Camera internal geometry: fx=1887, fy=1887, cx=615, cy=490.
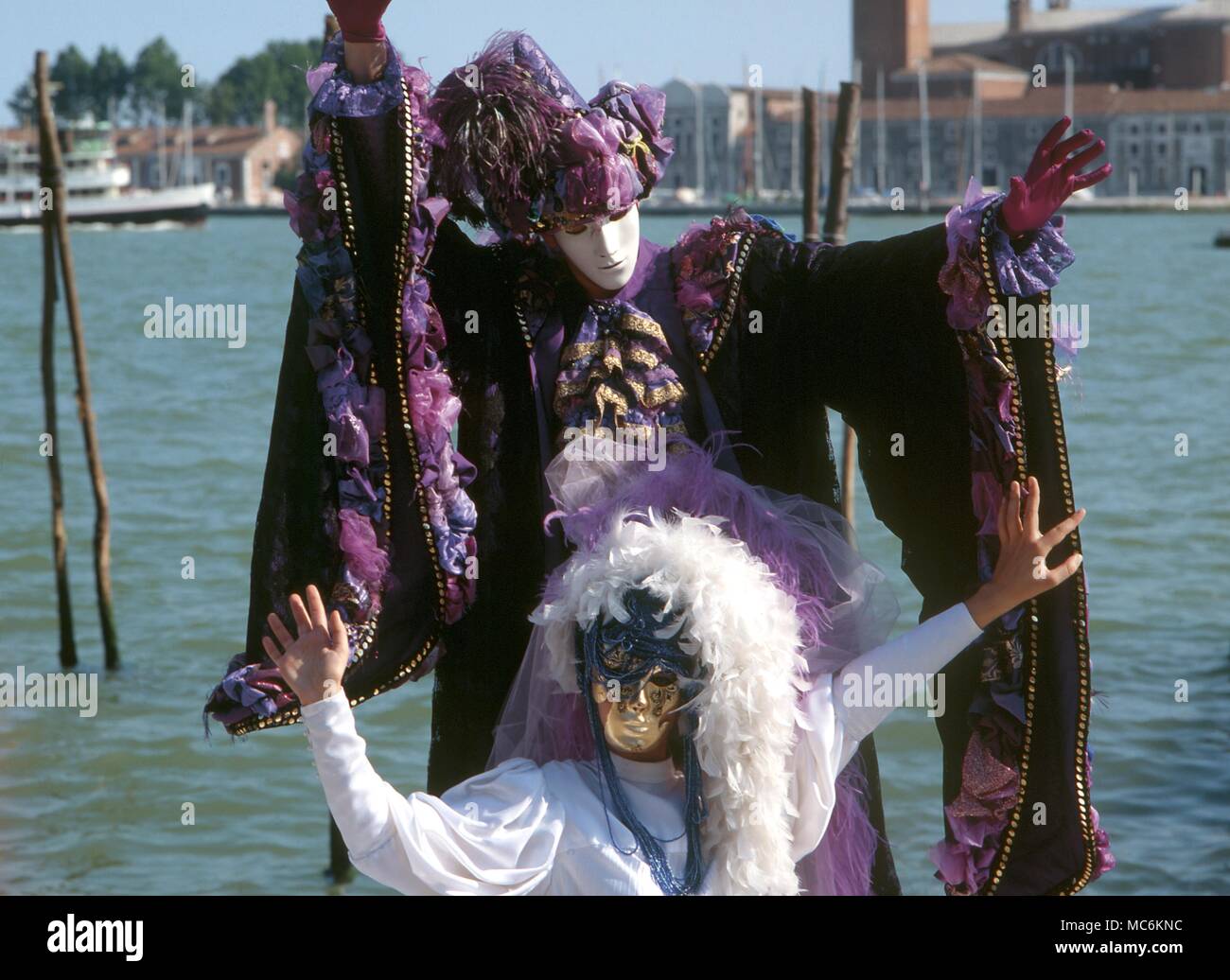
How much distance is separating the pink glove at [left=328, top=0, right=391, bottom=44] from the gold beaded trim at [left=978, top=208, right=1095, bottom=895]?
3.37 ft

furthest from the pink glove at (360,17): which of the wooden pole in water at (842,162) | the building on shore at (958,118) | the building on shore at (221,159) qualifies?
the building on shore at (221,159)

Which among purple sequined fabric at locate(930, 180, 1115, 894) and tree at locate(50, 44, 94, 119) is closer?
purple sequined fabric at locate(930, 180, 1115, 894)

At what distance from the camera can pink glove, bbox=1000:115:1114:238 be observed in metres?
2.98

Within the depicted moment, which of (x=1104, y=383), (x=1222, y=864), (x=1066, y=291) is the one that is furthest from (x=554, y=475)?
(x=1066, y=291)

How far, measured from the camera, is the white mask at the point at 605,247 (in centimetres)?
323

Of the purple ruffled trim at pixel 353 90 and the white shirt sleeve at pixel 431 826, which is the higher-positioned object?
the purple ruffled trim at pixel 353 90

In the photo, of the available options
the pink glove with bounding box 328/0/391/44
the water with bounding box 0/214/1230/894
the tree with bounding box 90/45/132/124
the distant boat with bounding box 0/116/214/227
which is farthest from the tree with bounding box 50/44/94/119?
the pink glove with bounding box 328/0/391/44

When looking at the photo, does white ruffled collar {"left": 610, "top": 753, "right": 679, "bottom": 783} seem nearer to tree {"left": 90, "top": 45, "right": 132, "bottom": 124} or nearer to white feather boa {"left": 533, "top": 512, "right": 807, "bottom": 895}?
white feather boa {"left": 533, "top": 512, "right": 807, "bottom": 895}

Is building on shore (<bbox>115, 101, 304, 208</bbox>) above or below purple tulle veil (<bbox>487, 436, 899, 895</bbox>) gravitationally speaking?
above

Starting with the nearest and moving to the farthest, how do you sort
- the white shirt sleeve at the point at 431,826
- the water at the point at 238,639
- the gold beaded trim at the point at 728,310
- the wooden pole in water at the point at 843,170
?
the white shirt sleeve at the point at 431,826, the gold beaded trim at the point at 728,310, the water at the point at 238,639, the wooden pole in water at the point at 843,170

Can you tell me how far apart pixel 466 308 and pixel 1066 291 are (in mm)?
25290

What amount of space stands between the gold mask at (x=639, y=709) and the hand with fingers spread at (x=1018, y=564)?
20.3 inches
